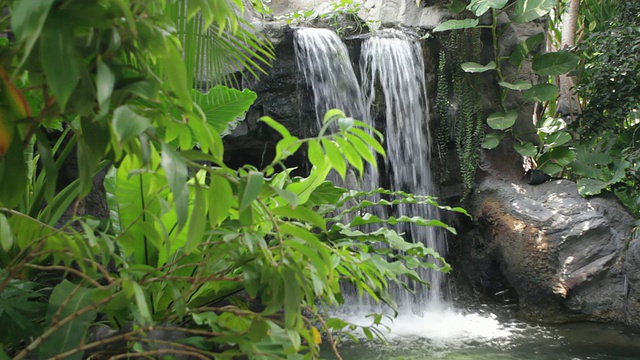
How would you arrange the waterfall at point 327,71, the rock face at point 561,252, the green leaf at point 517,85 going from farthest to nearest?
the green leaf at point 517,85 < the waterfall at point 327,71 < the rock face at point 561,252

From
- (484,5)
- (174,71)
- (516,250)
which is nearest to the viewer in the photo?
(174,71)

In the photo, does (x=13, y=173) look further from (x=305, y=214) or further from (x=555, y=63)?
(x=555, y=63)

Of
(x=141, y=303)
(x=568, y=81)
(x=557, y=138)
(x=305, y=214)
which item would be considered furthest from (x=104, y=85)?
(x=568, y=81)

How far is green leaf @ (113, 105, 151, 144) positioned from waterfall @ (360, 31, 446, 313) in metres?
5.46

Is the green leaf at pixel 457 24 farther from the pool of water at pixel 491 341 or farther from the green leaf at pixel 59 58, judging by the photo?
the green leaf at pixel 59 58

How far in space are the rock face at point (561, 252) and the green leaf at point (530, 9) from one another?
1690 mm

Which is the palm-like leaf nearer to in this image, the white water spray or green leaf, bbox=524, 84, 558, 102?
the white water spray

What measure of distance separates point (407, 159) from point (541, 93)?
1537 millimetres

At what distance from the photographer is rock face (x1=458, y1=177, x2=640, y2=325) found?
509 centimetres

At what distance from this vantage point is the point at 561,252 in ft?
17.5

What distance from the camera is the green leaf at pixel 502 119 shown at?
20.2 ft

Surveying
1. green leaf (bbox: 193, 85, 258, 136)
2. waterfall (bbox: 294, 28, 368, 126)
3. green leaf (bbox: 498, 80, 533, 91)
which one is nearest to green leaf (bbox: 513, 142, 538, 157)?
green leaf (bbox: 498, 80, 533, 91)

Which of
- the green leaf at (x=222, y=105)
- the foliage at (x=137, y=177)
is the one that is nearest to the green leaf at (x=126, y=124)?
the foliage at (x=137, y=177)

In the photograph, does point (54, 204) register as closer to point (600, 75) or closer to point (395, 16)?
point (600, 75)
